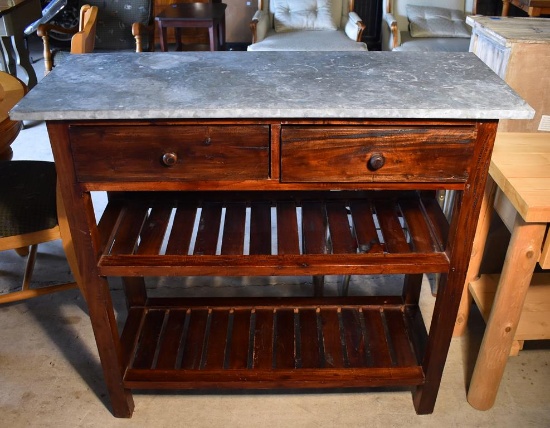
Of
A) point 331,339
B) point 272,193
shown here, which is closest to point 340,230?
point 272,193

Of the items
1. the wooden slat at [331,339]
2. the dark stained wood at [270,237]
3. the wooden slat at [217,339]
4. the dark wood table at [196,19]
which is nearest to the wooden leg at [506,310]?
the dark stained wood at [270,237]

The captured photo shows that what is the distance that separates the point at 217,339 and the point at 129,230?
0.47m

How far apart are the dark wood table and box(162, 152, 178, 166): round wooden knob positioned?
3.30 metres

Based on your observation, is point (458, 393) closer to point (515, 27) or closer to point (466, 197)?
point (466, 197)

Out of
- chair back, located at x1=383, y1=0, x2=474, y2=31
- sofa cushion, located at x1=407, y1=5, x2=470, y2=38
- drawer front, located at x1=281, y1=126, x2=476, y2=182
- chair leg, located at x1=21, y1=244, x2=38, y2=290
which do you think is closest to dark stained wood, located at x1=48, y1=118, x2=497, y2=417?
drawer front, located at x1=281, y1=126, x2=476, y2=182

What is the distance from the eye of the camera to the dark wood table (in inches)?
169

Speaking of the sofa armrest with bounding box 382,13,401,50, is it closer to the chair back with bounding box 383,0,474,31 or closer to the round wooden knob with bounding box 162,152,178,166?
the chair back with bounding box 383,0,474,31

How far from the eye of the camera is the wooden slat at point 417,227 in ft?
4.85

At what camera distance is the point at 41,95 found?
4.05 feet

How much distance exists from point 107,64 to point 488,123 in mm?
960

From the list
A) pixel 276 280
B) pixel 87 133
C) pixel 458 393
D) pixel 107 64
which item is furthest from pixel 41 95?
pixel 458 393

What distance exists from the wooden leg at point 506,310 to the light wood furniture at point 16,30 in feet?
11.1

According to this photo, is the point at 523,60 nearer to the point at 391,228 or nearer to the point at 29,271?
the point at 391,228

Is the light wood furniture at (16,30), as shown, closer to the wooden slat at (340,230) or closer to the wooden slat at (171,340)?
the wooden slat at (171,340)
